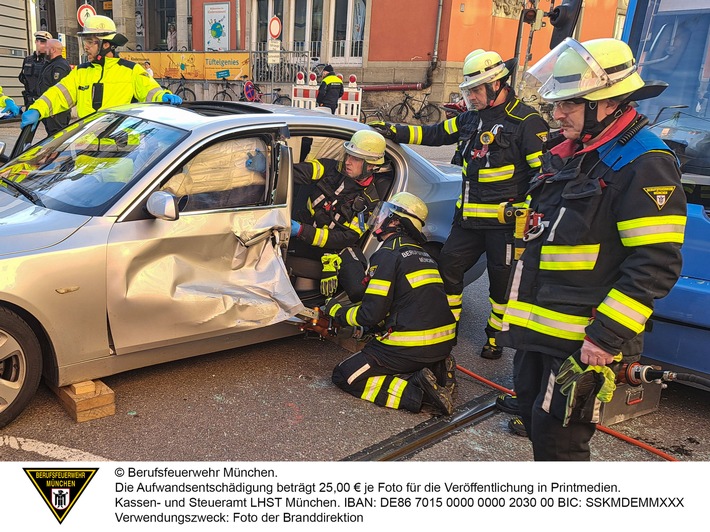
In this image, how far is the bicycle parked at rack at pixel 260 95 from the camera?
20547mm

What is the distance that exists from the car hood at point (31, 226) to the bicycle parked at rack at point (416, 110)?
59.8 ft

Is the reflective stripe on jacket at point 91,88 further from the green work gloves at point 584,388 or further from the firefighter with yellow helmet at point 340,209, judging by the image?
the green work gloves at point 584,388

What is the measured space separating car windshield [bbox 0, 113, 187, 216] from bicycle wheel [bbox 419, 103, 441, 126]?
17.3 meters

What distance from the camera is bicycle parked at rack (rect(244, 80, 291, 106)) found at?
2055 cm

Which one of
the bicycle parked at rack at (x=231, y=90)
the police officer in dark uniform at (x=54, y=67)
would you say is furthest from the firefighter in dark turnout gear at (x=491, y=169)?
the bicycle parked at rack at (x=231, y=90)

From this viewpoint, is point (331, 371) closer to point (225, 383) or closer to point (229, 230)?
point (225, 383)

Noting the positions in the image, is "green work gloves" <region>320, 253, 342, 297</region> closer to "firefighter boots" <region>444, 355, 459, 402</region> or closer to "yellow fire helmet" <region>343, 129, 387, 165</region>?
"yellow fire helmet" <region>343, 129, 387, 165</region>

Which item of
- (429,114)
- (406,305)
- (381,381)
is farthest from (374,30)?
(381,381)

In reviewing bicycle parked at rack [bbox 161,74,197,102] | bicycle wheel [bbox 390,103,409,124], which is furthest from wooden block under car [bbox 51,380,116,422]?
bicycle parked at rack [bbox 161,74,197,102]

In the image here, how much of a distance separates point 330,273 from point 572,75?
225cm

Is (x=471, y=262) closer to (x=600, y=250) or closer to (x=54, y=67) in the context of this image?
(x=600, y=250)

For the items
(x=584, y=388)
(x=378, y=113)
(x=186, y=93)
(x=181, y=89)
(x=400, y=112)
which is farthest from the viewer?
(x=186, y=93)

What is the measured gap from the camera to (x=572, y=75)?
223 cm
